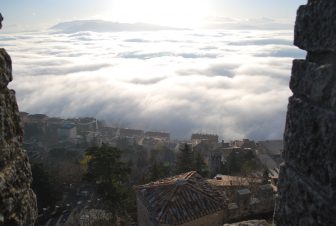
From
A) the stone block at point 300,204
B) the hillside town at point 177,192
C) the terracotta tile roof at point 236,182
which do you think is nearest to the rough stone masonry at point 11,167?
the hillside town at point 177,192

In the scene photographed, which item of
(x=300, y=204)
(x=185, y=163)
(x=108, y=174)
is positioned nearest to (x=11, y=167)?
(x=300, y=204)

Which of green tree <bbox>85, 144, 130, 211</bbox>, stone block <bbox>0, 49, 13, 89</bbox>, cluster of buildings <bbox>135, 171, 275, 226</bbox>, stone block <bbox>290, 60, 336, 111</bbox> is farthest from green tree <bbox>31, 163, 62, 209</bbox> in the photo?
stone block <bbox>290, 60, 336, 111</bbox>

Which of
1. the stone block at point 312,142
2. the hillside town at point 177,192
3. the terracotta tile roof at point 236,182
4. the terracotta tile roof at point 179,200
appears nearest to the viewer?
the stone block at point 312,142

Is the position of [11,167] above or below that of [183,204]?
above

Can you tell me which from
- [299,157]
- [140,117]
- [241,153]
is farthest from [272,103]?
[299,157]

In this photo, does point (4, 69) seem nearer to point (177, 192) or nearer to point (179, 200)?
point (179, 200)

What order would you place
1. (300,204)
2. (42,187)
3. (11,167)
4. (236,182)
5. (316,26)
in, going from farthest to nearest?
1. (236,182)
2. (42,187)
3. (11,167)
4. (300,204)
5. (316,26)

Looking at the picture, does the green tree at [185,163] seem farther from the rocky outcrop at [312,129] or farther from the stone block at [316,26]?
the stone block at [316,26]
